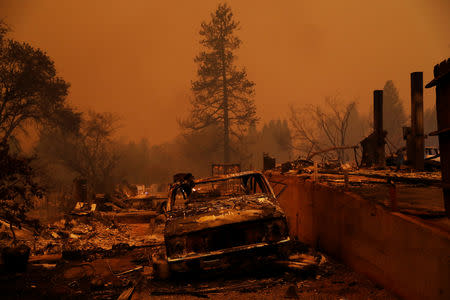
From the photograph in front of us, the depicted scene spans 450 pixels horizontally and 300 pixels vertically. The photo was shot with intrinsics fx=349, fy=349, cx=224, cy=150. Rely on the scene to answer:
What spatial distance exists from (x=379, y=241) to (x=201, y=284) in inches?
101

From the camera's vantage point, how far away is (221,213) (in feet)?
17.1

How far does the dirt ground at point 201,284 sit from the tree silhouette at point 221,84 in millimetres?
36809

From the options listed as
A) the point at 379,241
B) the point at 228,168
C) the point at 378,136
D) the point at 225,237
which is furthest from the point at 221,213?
the point at 228,168

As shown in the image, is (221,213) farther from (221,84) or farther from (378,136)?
(221,84)

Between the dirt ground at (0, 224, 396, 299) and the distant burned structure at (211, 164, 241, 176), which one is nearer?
the dirt ground at (0, 224, 396, 299)

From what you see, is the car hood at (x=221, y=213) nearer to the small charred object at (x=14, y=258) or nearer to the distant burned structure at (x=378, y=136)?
the small charred object at (x=14, y=258)

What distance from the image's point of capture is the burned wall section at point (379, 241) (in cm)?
341

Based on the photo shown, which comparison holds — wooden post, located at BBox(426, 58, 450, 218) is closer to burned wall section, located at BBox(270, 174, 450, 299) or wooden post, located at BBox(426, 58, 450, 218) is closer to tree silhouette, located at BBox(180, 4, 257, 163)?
burned wall section, located at BBox(270, 174, 450, 299)

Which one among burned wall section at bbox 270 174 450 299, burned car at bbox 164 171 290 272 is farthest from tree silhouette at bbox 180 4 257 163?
burned car at bbox 164 171 290 272

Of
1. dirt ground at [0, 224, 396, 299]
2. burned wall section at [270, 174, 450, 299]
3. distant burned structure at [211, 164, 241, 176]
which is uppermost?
distant burned structure at [211, 164, 241, 176]

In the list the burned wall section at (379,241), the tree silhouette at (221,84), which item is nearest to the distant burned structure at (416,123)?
the burned wall section at (379,241)

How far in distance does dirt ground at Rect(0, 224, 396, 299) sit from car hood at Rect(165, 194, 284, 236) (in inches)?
A: 27.8

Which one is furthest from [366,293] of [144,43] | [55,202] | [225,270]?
→ [144,43]

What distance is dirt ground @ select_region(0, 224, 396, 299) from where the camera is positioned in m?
4.63
